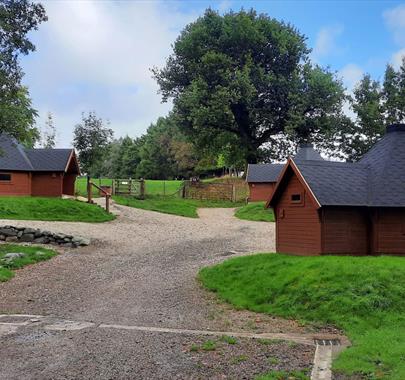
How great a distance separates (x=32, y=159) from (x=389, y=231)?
2918cm

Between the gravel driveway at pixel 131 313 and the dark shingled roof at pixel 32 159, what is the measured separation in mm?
10420

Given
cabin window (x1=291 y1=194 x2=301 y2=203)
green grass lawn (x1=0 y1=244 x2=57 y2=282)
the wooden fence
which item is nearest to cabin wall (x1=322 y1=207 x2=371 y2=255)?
cabin window (x1=291 y1=194 x2=301 y2=203)

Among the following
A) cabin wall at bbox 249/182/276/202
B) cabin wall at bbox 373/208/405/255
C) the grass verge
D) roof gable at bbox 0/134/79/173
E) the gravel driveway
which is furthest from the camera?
cabin wall at bbox 249/182/276/202

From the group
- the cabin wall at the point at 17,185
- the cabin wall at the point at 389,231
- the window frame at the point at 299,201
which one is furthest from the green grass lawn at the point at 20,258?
the cabin wall at the point at 17,185

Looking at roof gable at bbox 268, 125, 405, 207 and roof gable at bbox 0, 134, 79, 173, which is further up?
roof gable at bbox 0, 134, 79, 173

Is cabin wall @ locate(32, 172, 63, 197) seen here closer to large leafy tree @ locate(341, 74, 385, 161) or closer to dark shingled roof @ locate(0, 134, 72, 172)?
dark shingled roof @ locate(0, 134, 72, 172)

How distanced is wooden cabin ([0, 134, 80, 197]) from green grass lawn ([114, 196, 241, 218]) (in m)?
6.46

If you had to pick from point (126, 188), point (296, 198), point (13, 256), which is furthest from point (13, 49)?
point (126, 188)

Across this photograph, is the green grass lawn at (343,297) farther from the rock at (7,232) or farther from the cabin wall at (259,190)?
the cabin wall at (259,190)

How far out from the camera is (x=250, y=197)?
49.5 metres

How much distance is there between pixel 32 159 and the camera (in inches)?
1469

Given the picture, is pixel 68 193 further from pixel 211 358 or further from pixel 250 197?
pixel 211 358

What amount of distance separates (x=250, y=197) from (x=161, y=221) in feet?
58.3

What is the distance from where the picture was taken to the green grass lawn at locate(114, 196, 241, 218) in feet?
130
